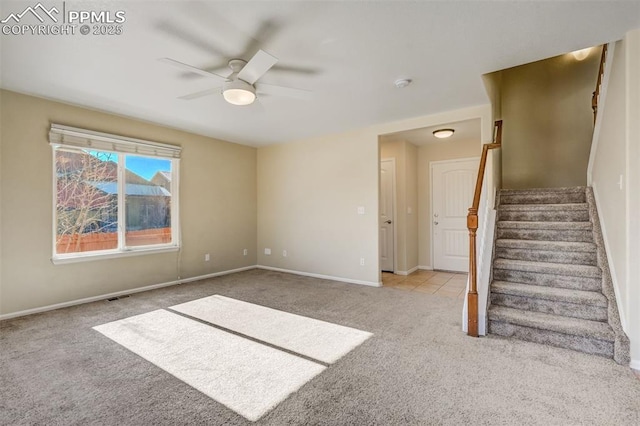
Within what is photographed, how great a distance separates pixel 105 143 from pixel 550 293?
543cm

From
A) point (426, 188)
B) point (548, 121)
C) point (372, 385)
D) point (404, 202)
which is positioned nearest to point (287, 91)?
point (372, 385)

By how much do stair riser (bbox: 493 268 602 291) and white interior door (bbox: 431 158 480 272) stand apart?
2483mm

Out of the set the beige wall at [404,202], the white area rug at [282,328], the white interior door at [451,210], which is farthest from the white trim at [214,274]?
the white interior door at [451,210]

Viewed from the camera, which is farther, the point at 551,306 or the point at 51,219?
the point at 51,219

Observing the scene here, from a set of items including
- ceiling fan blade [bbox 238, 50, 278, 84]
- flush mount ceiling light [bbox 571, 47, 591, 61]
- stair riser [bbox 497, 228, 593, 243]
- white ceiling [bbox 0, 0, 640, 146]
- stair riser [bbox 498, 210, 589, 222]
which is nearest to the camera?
white ceiling [bbox 0, 0, 640, 146]

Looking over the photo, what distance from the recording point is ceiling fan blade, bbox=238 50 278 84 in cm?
216

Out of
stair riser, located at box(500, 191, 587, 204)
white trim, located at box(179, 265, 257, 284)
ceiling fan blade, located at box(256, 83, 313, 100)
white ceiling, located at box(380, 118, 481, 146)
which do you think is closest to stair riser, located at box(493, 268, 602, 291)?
stair riser, located at box(500, 191, 587, 204)

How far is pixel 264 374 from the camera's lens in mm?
2115

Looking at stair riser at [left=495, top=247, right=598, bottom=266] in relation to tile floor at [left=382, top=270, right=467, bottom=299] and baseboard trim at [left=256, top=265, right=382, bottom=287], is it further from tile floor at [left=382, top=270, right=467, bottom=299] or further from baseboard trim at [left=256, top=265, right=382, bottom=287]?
baseboard trim at [left=256, top=265, right=382, bottom=287]

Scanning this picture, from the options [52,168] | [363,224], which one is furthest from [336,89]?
[52,168]

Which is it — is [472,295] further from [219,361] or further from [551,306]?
[219,361]

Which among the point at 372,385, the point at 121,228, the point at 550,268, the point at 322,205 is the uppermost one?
the point at 322,205

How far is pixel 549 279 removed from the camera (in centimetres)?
294

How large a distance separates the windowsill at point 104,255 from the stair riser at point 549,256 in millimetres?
4618
